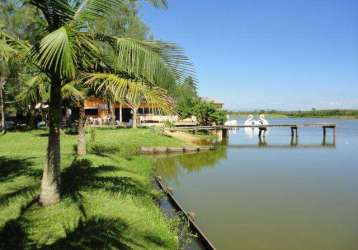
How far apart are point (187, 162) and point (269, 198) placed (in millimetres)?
10878

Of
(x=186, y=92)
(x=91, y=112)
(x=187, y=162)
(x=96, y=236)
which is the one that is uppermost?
(x=186, y=92)

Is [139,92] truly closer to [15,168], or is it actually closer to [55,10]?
[55,10]

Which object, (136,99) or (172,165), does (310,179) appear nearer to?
(172,165)

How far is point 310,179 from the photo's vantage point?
2025 centimetres

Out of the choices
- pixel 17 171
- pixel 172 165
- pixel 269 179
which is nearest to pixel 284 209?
pixel 269 179

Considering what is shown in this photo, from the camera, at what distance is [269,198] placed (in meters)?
15.4

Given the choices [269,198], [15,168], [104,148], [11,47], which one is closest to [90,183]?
[15,168]

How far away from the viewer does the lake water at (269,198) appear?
34.7ft

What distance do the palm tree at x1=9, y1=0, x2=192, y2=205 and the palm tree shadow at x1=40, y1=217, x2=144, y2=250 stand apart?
1.82 m

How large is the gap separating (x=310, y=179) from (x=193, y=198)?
819 centimetres

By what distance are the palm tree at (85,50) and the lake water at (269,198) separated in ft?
17.1

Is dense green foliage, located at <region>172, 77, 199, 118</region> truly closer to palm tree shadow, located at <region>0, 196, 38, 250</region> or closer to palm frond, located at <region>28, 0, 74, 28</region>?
palm frond, located at <region>28, 0, 74, 28</region>

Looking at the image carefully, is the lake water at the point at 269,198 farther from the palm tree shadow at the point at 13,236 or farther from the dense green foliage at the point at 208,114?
the dense green foliage at the point at 208,114

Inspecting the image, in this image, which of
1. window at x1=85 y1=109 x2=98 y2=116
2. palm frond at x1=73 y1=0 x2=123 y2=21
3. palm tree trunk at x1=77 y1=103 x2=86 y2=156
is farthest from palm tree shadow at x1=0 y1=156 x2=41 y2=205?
window at x1=85 y1=109 x2=98 y2=116
